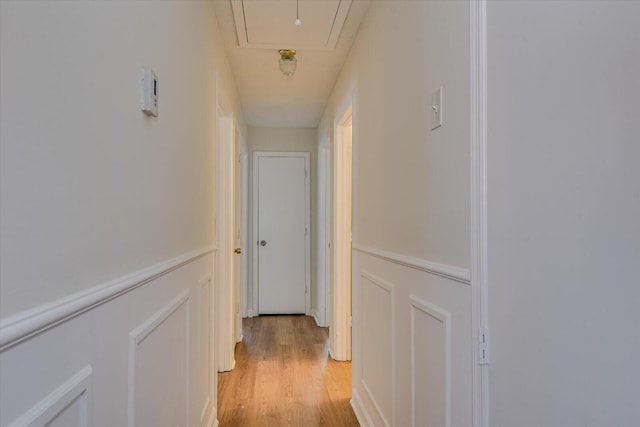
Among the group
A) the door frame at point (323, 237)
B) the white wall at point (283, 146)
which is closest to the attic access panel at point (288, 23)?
the door frame at point (323, 237)

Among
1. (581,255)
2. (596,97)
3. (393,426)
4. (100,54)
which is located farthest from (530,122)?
(393,426)

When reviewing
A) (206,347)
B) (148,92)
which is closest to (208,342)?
(206,347)

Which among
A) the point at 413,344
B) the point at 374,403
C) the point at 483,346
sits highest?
the point at 483,346

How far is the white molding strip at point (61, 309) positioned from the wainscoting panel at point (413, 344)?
2.75ft

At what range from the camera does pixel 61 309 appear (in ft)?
2.27

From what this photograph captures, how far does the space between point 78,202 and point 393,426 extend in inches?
62.1

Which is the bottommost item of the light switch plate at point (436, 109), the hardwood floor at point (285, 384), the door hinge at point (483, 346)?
the hardwood floor at point (285, 384)

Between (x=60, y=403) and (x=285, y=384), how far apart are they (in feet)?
8.10

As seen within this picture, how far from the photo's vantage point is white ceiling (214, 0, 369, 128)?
7.28 feet

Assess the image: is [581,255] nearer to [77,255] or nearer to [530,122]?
[530,122]

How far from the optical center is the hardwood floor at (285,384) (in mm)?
2504

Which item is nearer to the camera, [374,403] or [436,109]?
[436,109]

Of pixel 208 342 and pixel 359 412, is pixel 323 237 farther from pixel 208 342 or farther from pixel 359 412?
pixel 208 342

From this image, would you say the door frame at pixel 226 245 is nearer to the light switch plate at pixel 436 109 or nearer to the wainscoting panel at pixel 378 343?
the wainscoting panel at pixel 378 343
